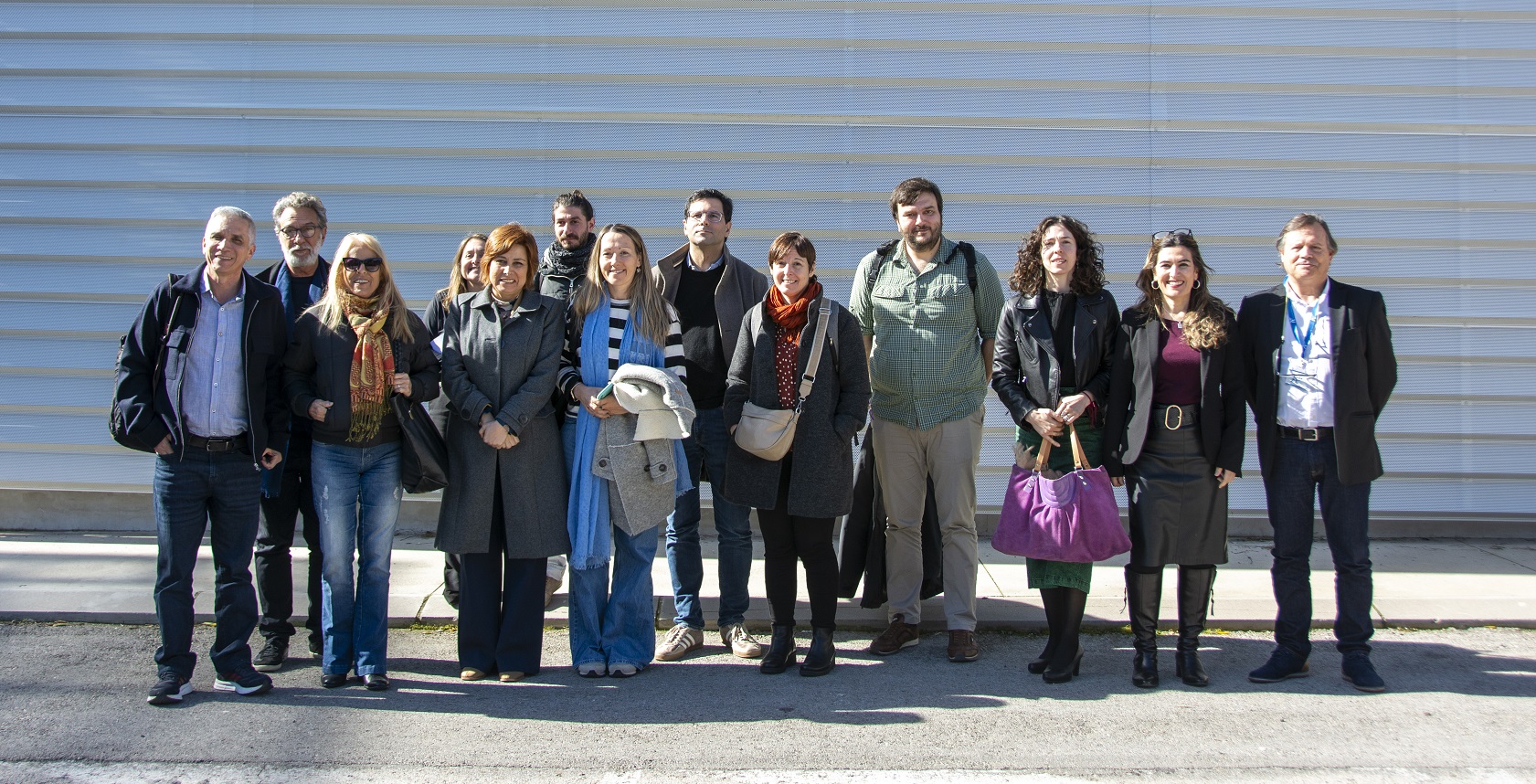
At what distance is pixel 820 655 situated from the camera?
14.9 ft

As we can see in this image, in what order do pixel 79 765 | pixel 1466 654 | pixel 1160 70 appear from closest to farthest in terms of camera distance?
pixel 79 765 → pixel 1466 654 → pixel 1160 70

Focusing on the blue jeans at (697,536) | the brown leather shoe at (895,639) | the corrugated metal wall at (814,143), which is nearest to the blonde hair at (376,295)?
the blue jeans at (697,536)

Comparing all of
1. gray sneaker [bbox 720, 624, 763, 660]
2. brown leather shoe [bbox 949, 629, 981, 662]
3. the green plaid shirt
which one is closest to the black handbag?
gray sneaker [bbox 720, 624, 763, 660]

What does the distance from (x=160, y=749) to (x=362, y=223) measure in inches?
168

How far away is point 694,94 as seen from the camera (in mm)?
7117

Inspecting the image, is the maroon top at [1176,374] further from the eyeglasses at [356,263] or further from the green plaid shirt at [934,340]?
the eyeglasses at [356,263]

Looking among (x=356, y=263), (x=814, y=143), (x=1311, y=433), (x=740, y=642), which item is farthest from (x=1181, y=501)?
(x=814, y=143)

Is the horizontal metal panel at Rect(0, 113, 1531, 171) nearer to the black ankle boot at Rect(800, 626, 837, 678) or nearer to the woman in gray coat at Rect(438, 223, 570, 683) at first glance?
the woman in gray coat at Rect(438, 223, 570, 683)

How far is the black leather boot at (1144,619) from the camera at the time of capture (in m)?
4.38

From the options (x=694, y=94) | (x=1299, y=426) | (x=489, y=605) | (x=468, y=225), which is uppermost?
(x=694, y=94)

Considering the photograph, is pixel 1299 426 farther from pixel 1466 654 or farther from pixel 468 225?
pixel 468 225

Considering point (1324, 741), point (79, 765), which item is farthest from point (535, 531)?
point (1324, 741)

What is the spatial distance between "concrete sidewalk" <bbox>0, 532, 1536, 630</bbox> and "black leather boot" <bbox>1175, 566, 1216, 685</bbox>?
32.1 inches

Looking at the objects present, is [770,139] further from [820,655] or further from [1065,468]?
[820,655]
